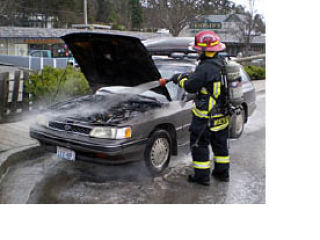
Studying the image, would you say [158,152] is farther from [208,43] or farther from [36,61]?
[36,61]

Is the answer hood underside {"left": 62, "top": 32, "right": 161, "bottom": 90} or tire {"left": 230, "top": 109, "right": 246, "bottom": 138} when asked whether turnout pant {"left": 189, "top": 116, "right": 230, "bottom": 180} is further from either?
tire {"left": 230, "top": 109, "right": 246, "bottom": 138}

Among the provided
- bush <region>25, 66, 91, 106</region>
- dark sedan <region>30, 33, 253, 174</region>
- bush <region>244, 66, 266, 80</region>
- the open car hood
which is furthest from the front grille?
bush <region>244, 66, 266, 80</region>

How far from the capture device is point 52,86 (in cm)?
→ 733

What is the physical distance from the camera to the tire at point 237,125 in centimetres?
Result: 636

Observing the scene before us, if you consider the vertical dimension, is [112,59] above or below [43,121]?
above

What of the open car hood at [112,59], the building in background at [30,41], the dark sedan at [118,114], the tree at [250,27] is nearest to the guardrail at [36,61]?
the building in background at [30,41]

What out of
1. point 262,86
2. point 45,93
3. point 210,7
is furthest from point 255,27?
point 45,93

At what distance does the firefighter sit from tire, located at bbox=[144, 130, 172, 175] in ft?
1.35

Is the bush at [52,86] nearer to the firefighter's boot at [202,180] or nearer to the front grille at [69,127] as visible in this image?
the front grille at [69,127]

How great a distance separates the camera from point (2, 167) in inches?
180

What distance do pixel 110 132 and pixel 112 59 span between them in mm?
1221

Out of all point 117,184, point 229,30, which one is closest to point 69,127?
point 117,184

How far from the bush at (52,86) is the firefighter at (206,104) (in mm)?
3688
